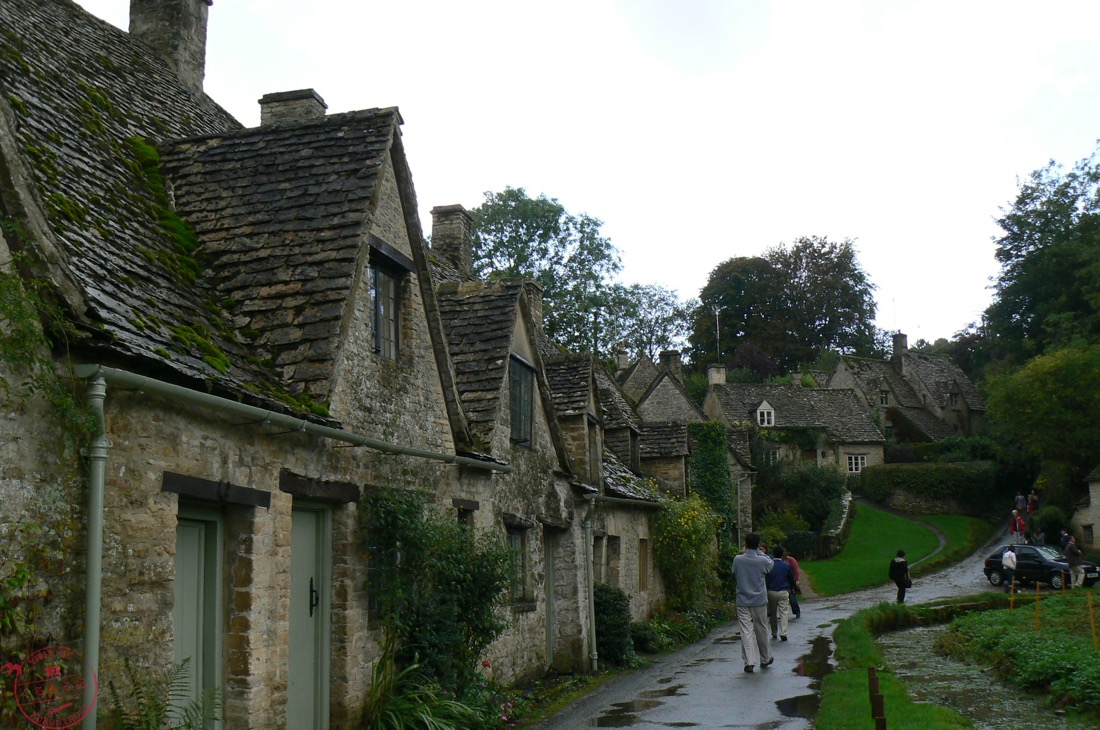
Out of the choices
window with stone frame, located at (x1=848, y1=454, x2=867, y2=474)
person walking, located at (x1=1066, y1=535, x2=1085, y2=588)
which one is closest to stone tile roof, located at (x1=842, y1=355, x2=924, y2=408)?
window with stone frame, located at (x1=848, y1=454, x2=867, y2=474)

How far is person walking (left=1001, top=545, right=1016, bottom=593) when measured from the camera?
35.6m

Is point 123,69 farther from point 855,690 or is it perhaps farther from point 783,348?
point 783,348

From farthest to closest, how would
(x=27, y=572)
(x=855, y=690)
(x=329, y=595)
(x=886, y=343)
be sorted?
(x=886, y=343), (x=855, y=690), (x=329, y=595), (x=27, y=572)

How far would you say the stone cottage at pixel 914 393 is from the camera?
76.9 m

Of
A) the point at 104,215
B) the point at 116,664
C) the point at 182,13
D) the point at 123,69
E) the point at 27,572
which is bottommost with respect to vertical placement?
the point at 116,664

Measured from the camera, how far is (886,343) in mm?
92812

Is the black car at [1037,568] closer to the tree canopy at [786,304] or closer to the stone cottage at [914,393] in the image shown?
the stone cottage at [914,393]

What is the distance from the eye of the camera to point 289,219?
10961 mm

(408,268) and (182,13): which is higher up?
(182,13)

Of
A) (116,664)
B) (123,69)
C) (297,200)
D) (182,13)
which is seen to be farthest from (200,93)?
(116,664)

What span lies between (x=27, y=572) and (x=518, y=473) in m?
10.1

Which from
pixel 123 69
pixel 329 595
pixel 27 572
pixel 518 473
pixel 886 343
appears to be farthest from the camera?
pixel 886 343

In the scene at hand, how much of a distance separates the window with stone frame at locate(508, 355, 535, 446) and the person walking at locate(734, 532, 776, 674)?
12.0 ft

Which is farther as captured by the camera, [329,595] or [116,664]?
[329,595]
